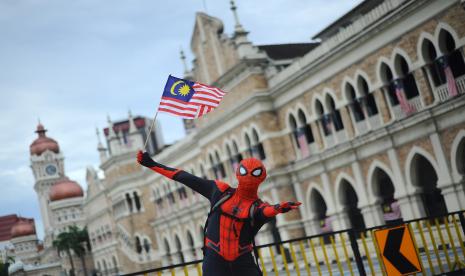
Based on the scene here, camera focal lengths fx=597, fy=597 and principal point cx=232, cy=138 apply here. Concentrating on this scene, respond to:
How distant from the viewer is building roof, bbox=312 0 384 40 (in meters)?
21.6

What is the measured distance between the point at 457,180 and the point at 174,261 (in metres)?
22.0

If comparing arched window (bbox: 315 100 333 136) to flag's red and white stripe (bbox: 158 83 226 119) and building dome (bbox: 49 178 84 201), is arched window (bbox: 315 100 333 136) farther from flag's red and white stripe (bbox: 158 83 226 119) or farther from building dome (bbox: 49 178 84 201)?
building dome (bbox: 49 178 84 201)

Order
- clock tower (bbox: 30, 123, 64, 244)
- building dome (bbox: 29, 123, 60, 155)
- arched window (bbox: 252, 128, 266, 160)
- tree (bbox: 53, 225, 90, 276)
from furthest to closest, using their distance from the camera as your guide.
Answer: building dome (bbox: 29, 123, 60, 155) → clock tower (bbox: 30, 123, 64, 244) → tree (bbox: 53, 225, 90, 276) → arched window (bbox: 252, 128, 266, 160)

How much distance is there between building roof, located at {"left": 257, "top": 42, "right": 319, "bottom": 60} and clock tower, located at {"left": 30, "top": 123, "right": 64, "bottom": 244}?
2435 inches

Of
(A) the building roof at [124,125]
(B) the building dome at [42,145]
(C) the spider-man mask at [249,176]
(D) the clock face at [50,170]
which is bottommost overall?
(C) the spider-man mask at [249,176]

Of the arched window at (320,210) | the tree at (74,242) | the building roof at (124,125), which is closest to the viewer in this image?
the arched window at (320,210)

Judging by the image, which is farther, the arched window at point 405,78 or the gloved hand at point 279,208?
the arched window at point 405,78

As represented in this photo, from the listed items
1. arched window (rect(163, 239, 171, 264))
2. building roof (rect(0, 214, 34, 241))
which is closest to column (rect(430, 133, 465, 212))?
arched window (rect(163, 239, 171, 264))

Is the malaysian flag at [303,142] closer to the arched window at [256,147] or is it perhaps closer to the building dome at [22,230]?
the arched window at [256,147]

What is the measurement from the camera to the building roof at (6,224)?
312ft

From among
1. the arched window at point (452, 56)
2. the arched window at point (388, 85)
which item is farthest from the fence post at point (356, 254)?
the arched window at point (388, 85)

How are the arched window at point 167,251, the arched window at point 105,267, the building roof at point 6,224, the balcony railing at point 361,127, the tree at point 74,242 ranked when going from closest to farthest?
the balcony railing at point 361,127 < the arched window at point 167,251 < the arched window at point 105,267 < the tree at point 74,242 < the building roof at point 6,224

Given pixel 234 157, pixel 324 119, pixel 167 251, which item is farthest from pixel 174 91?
pixel 167 251

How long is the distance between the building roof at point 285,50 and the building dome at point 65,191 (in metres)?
45.4
